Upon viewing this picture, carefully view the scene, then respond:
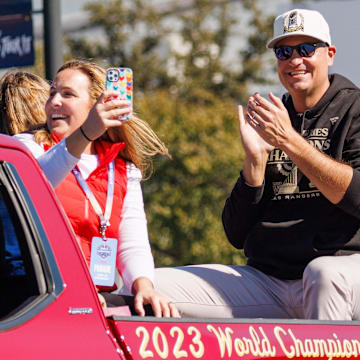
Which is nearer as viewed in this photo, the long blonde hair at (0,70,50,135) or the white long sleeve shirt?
the white long sleeve shirt

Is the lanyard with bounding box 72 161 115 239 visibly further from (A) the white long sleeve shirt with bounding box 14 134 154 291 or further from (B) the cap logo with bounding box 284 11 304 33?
(B) the cap logo with bounding box 284 11 304 33

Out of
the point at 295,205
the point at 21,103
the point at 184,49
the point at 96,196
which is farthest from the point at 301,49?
the point at 184,49

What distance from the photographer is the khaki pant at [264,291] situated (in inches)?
142

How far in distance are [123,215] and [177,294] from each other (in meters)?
0.37

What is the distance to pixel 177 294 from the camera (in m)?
3.84

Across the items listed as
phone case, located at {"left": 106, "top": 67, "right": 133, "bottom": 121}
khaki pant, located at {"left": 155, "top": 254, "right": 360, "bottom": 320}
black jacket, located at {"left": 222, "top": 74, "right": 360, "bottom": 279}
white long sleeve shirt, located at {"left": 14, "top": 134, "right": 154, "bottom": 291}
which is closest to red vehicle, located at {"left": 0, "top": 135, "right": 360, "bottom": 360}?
phone case, located at {"left": 106, "top": 67, "right": 133, "bottom": 121}

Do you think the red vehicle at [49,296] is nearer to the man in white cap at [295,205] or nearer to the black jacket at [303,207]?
the man in white cap at [295,205]

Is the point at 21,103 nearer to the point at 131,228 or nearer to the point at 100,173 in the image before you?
the point at 100,173

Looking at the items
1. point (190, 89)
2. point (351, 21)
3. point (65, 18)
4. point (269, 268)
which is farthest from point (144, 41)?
point (269, 268)

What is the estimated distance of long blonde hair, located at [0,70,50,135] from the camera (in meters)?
4.41

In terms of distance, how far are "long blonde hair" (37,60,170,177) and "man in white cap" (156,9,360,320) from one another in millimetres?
398

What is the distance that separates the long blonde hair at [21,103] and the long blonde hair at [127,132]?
1.29 feet

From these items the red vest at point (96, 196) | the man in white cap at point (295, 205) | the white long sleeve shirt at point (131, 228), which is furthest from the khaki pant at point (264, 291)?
the red vest at point (96, 196)

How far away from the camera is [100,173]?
12.4 ft
